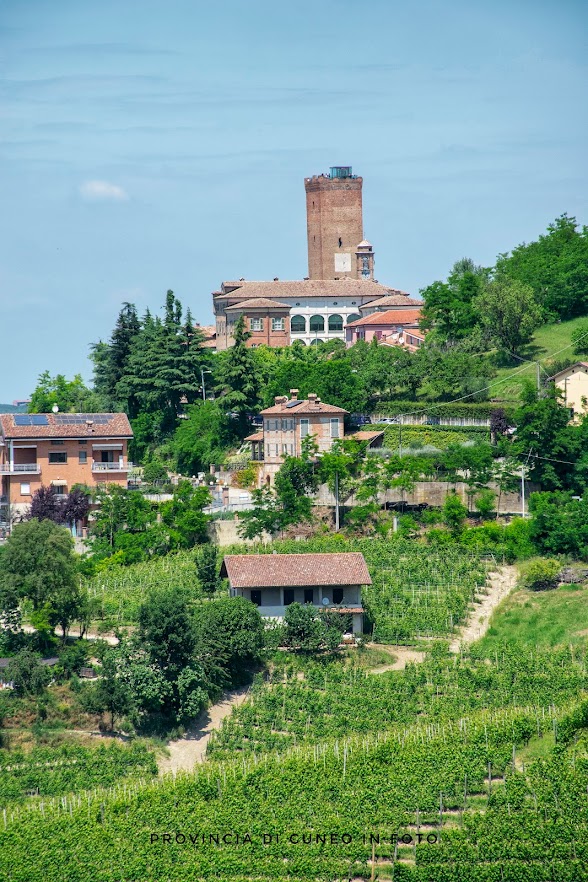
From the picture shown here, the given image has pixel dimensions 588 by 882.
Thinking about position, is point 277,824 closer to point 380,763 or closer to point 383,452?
point 380,763

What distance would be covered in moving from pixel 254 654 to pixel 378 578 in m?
8.07

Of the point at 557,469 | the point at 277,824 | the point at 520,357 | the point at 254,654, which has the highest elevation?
the point at 520,357

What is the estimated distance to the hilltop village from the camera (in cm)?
3309

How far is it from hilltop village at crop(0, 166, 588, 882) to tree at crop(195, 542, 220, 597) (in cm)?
8

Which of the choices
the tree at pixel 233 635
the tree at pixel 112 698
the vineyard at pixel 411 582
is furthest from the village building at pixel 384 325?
the tree at pixel 112 698

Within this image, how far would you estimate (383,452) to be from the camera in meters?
61.1

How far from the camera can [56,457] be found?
202 ft

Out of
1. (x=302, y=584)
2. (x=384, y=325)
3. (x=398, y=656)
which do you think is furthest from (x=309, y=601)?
(x=384, y=325)

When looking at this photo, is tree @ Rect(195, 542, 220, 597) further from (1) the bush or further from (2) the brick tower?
(2) the brick tower

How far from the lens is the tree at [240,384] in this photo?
2622 inches

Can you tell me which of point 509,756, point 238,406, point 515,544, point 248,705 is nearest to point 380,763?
point 509,756

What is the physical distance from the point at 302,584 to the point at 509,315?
29.6 m

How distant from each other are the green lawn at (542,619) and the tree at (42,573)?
1279 cm

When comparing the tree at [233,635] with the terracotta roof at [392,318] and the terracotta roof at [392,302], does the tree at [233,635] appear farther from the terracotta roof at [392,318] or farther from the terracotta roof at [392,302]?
the terracotta roof at [392,302]
